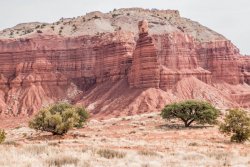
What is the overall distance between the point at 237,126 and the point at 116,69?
57143mm

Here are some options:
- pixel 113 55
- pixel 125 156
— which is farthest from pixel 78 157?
pixel 113 55

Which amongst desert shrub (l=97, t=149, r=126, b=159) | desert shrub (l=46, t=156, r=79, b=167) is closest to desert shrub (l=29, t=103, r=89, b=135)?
desert shrub (l=97, t=149, r=126, b=159)

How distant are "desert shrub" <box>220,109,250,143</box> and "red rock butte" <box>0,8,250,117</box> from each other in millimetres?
40215

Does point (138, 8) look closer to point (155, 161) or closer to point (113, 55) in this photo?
point (113, 55)

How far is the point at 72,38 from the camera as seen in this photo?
105 m

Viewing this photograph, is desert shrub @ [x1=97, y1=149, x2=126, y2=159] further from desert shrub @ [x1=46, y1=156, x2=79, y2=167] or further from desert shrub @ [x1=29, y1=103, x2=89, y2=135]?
desert shrub @ [x1=29, y1=103, x2=89, y2=135]

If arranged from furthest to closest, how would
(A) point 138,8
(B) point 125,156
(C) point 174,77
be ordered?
(A) point 138,8 < (C) point 174,77 < (B) point 125,156

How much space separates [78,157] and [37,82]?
82923 mm

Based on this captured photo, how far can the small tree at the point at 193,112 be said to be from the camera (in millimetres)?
53156

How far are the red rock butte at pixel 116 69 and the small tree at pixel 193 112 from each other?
2124 centimetres

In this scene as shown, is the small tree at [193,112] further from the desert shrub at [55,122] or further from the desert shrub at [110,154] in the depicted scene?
the desert shrub at [110,154]

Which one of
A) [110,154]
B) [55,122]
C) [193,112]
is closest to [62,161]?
[110,154]

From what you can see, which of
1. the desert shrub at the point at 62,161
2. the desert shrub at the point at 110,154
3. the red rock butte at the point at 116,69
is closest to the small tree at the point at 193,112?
the red rock butte at the point at 116,69

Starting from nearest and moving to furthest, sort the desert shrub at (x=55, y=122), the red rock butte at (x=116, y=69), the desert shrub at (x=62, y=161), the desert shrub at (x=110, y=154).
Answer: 1. the desert shrub at (x=62, y=161)
2. the desert shrub at (x=110, y=154)
3. the desert shrub at (x=55, y=122)
4. the red rock butte at (x=116, y=69)
